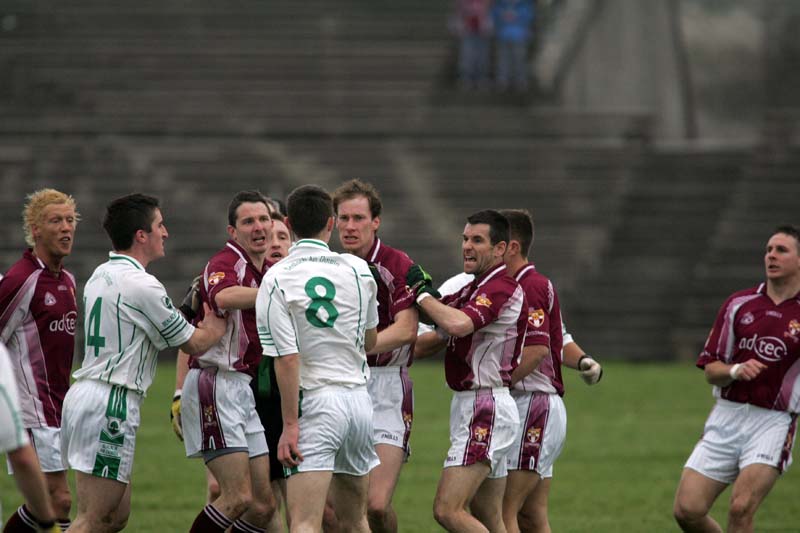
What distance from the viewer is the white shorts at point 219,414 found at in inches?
330

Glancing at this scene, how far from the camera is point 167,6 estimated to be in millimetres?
28453

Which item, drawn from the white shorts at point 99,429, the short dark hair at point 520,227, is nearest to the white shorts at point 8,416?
the white shorts at point 99,429

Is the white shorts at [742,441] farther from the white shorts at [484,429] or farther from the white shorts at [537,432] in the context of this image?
the white shorts at [484,429]

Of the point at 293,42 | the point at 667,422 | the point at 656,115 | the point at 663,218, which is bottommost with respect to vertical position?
the point at 667,422

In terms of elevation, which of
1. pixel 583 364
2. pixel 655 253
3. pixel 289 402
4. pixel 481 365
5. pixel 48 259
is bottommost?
pixel 655 253

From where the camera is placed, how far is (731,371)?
9008 mm

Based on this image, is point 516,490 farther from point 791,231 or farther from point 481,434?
point 791,231

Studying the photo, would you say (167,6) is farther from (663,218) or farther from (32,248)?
(32,248)

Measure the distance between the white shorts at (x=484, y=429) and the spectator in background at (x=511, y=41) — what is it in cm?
1901

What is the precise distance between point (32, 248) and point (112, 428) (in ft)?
5.49

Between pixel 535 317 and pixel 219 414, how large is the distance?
216cm

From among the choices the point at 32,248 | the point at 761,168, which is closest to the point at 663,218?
the point at 761,168

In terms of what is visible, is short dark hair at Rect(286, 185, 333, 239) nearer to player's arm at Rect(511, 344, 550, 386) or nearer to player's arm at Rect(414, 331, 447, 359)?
player's arm at Rect(414, 331, 447, 359)

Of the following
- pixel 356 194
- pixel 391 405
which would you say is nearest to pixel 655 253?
pixel 391 405
